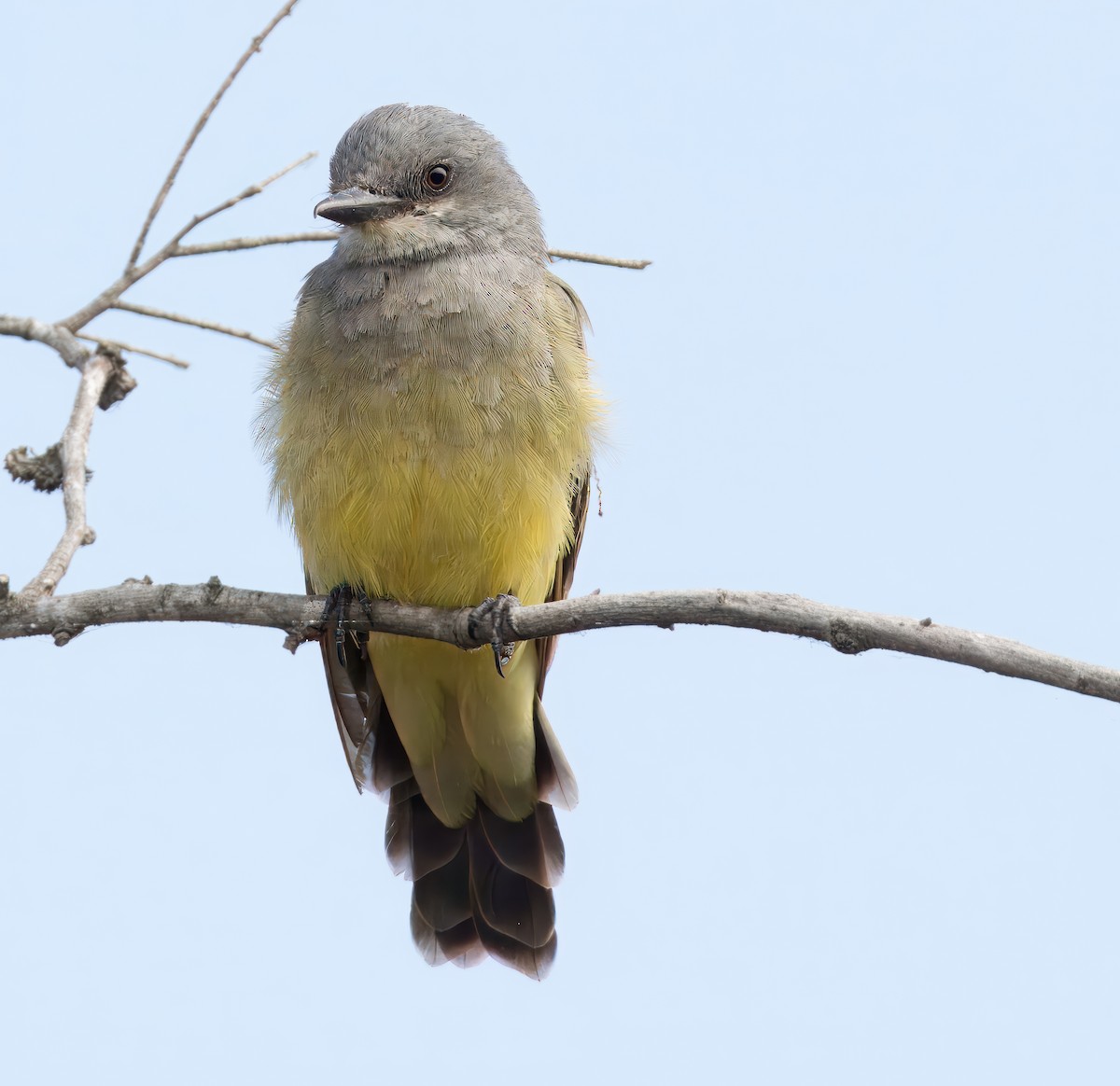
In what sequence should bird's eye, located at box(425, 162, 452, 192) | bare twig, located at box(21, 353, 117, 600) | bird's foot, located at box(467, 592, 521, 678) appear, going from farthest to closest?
1. bird's eye, located at box(425, 162, 452, 192)
2. bird's foot, located at box(467, 592, 521, 678)
3. bare twig, located at box(21, 353, 117, 600)

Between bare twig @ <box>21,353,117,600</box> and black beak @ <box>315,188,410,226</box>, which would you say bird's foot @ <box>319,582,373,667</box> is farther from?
black beak @ <box>315,188,410,226</box>

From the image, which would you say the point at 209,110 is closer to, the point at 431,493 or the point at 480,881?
the point at 431,493

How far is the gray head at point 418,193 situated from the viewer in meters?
5.59

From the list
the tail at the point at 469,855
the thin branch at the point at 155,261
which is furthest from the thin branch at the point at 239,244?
the tail at the point at 469,855

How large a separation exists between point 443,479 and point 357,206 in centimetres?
128

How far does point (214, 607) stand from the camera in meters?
4.50

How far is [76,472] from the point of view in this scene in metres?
5.08

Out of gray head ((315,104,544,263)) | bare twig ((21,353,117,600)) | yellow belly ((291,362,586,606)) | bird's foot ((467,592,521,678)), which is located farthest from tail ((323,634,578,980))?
gray head ((315,104,544,263))

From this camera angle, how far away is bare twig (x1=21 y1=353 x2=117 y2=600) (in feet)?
15.1

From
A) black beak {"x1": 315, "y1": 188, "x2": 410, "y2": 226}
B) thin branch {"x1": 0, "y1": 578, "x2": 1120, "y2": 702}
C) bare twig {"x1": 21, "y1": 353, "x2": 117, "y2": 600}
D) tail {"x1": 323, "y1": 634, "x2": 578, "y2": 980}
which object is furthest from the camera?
tail {"x1": 323, "y1": 634, "x2": 578, "y2": 980}

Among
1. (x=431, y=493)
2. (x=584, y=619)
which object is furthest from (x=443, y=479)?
(x=584, y=619)

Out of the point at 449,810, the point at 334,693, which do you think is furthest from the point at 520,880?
the point at 334,693

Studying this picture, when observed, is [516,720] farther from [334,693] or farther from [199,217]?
[199,217]

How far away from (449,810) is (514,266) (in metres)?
2.56
